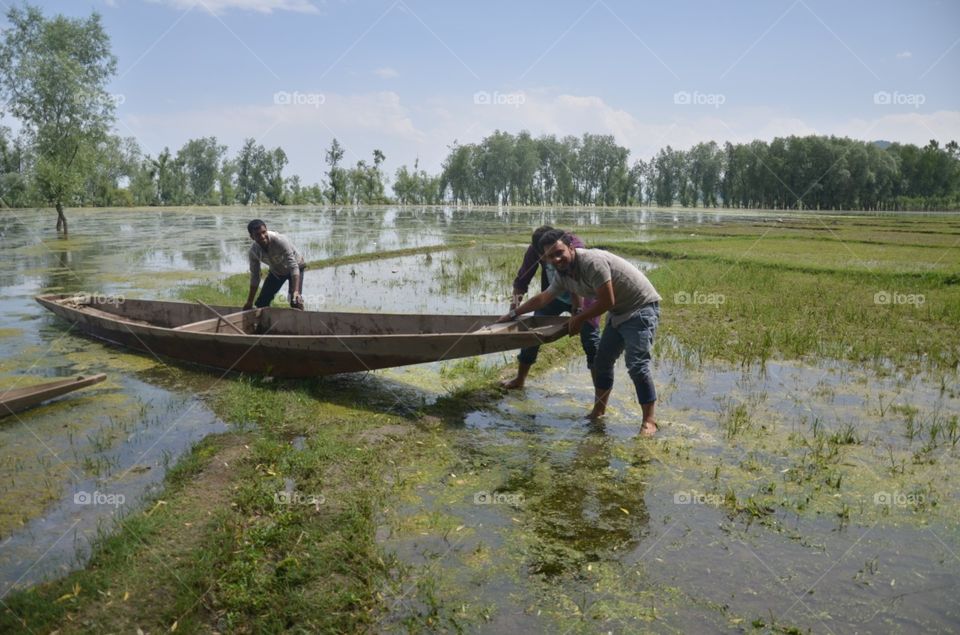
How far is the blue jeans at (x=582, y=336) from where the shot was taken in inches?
228

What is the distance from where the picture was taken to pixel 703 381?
6.54m

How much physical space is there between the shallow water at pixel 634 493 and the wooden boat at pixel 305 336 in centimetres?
38

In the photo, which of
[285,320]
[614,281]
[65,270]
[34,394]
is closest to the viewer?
[614,281]

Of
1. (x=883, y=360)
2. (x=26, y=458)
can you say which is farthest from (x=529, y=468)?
(x=883, y=360)

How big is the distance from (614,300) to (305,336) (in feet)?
9.52

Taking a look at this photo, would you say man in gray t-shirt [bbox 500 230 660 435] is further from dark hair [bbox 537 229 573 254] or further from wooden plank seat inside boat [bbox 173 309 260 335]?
wooden plank seat inside boat [bbox 173 309 260 335]

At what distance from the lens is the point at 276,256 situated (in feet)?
24.2

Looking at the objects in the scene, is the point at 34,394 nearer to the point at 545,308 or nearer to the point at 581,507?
the point at 545,308

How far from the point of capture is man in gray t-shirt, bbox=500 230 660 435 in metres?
4.66

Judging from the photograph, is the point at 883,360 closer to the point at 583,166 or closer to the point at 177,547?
the point at 177,547

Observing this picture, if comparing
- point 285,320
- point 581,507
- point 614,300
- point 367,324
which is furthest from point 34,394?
point 614,300

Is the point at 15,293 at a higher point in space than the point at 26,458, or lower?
higher

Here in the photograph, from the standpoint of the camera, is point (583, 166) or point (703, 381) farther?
point (583, 166)

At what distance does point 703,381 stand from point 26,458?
19.9ft
